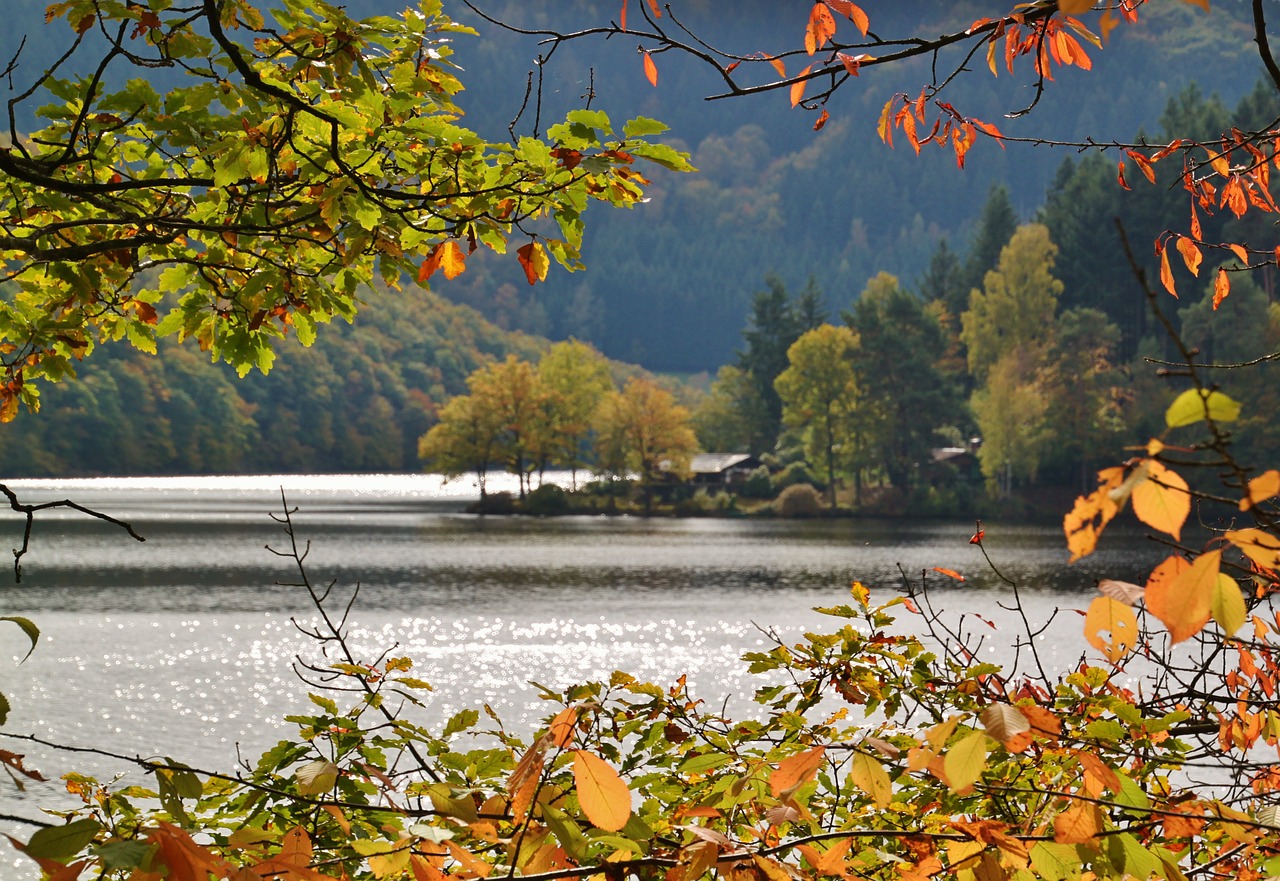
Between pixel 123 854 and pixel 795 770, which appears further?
pixel 795 770

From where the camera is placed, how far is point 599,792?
5.74ft

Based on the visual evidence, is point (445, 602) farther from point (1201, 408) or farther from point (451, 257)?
point (1201, 408)

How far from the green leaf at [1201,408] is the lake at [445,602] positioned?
1652 mm

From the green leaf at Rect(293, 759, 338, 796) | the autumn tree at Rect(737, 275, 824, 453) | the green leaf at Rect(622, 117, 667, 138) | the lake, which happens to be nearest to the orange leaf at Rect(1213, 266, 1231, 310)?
the lake

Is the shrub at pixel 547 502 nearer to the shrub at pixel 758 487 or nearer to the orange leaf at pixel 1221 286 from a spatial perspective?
the shrub at pixel 758 487

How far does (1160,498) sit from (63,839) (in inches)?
63.0

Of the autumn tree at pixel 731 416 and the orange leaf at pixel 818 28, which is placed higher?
the autumn tree at pixel 731 416

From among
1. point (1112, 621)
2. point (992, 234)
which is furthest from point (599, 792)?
point (992, 234)

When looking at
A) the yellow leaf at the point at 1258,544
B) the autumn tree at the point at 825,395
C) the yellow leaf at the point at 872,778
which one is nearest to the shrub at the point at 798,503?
the autumn tree at the point at 825,395

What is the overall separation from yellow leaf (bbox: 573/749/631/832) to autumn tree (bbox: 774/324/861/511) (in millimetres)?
63453

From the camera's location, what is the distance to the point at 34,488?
253 ft

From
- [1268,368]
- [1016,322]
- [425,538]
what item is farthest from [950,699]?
[1016,322]

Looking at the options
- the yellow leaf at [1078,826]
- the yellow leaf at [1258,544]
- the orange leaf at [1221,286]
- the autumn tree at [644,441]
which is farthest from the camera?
the autumn tree at [644,441]

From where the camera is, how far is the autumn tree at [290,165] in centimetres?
354
